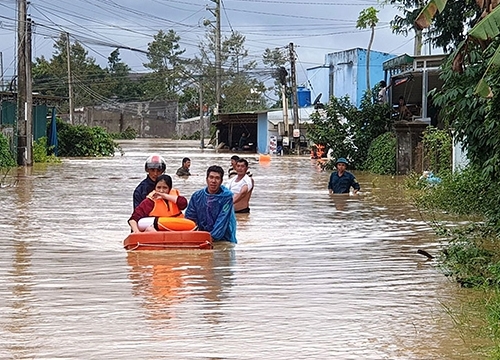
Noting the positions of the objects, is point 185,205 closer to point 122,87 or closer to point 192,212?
point 192,212

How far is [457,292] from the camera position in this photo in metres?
8.89

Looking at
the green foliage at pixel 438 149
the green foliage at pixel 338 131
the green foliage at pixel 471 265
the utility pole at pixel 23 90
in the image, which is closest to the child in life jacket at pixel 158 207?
the green foliage at pixel 471 265

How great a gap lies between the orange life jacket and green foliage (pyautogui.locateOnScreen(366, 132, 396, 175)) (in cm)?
1911

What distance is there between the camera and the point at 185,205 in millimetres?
11688

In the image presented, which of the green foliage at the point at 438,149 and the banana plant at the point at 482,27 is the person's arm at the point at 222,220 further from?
the green foliage at the point at 438,149

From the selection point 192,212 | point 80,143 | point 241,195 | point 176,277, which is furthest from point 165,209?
point 80,143

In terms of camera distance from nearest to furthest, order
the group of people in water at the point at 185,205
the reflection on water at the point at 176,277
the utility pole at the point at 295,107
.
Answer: the reflection on water at the point at 176,277, the group of people in water at the point at 185,205, the utility pole at the point at 295,107

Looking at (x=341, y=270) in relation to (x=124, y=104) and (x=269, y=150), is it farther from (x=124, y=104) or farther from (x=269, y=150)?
(x=124, y=104)

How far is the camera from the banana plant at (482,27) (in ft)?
22.4

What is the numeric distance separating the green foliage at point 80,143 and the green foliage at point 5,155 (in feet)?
50.6

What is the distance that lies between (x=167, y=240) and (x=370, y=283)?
300 cm

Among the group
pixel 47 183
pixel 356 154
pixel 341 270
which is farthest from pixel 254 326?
pixel 356 154

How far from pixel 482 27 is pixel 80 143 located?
146 feet

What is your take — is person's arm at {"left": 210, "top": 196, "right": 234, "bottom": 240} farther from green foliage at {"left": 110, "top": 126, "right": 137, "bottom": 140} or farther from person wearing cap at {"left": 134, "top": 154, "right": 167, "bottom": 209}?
green foliage at {"left": 110, "top": 126, "right": 137, "bottom": 140}
